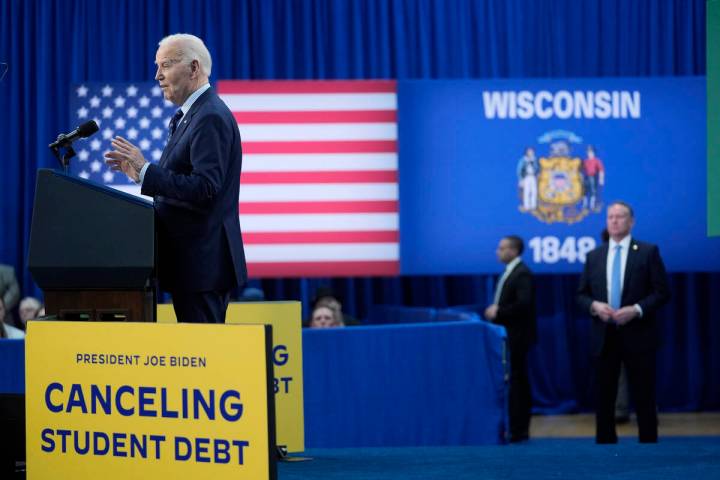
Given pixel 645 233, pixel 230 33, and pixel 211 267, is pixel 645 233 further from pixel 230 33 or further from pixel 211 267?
pixel 211 267

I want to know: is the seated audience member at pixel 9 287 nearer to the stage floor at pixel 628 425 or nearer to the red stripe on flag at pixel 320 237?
the red stripe on flag at pixel 320 237

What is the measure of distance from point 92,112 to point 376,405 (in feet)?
12.1

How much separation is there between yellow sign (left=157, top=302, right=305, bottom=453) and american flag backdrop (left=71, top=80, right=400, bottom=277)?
3803 mm

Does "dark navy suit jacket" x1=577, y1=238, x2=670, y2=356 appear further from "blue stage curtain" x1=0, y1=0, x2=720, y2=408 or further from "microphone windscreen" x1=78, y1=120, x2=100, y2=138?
"microphone windscreen" x1=78, y1=120, x2=100, y2=138

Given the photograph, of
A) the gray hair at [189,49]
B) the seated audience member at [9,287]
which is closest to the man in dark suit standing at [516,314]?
the seated audience member at [9,287]

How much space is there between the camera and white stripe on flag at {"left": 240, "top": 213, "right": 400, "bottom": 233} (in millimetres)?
7793

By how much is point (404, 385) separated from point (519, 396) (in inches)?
77.1

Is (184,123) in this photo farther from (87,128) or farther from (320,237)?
(320,237)

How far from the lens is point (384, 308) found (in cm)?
854

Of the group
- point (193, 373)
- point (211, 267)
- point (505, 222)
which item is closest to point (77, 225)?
point (211, 267)

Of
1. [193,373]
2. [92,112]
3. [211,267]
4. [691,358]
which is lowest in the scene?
[691,358]

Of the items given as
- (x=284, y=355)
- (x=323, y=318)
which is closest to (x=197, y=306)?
(x=284, y=355)

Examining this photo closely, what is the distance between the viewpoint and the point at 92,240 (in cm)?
283

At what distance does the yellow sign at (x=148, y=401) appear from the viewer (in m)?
2.44
